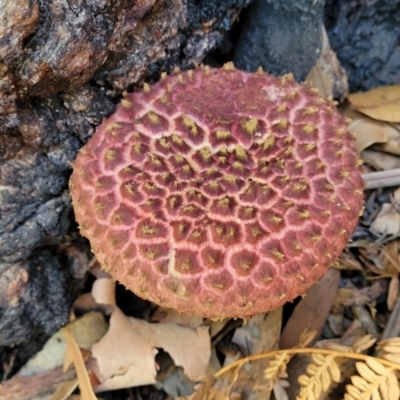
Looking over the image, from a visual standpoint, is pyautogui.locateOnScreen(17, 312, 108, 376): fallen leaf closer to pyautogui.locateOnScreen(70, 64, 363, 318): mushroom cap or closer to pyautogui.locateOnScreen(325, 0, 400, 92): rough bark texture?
pyautogui.locateOnScreen(70, 64, 363, 318): mushroom cap

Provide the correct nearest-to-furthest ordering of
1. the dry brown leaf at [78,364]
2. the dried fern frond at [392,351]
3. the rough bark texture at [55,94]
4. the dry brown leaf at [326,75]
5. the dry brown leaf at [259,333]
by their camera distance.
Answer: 1. the rough bark texture at [55,94]
2. the dried fern frond at [392,351]
3. the dry brown leaf at [78,364]
4. the dry brown leaf at [259,333]
5. the dry brown leaf at [326,75]

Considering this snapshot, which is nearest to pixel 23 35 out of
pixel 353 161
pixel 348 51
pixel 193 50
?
pixel 193 50

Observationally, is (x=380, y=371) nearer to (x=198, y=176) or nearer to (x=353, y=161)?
(x=353, y=161)

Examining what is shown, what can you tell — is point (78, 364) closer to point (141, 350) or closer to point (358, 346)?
point (141, 350)

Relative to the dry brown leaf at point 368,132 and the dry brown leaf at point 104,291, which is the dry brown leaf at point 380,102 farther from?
the dry brown leaf at point 104,291

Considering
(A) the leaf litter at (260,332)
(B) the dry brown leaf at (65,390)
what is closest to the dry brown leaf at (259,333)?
(A) the leaf litter at (260,332)

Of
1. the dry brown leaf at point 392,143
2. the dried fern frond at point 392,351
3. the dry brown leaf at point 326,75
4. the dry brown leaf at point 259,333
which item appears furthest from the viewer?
the dry brown leaf at point 326,75
